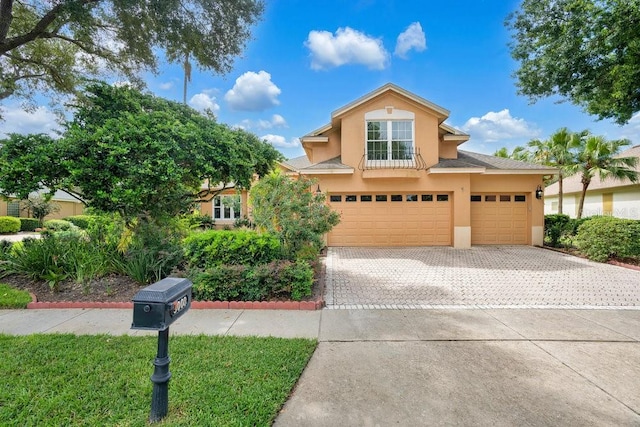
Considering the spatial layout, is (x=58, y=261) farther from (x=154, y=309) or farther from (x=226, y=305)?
(x=154, y=309)

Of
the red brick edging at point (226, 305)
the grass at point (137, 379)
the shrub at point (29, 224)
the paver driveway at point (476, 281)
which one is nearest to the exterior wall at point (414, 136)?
the paver driveway at point (476, 281)

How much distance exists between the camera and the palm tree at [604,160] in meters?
16.0

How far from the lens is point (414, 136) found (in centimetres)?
1308

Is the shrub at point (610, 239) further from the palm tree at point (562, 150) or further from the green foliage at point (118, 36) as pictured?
the green foliage at point (118, 36)

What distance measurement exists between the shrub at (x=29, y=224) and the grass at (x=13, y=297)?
2312 cm

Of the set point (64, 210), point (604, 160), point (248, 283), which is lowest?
point (248, 283)

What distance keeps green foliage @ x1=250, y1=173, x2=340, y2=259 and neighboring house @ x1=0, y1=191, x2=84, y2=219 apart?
24465mm

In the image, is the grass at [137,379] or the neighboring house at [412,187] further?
the neighboring house at [412,187]

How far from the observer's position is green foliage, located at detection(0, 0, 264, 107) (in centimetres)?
786

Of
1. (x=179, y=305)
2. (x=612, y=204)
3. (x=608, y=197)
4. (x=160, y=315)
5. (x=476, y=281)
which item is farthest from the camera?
(x=608, y=197)

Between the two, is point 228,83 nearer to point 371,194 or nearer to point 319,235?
point 319,235

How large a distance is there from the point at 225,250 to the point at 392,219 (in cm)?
862

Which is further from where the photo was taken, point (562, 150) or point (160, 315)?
point (562, 150)

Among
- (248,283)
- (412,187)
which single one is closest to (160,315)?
(248,283)
